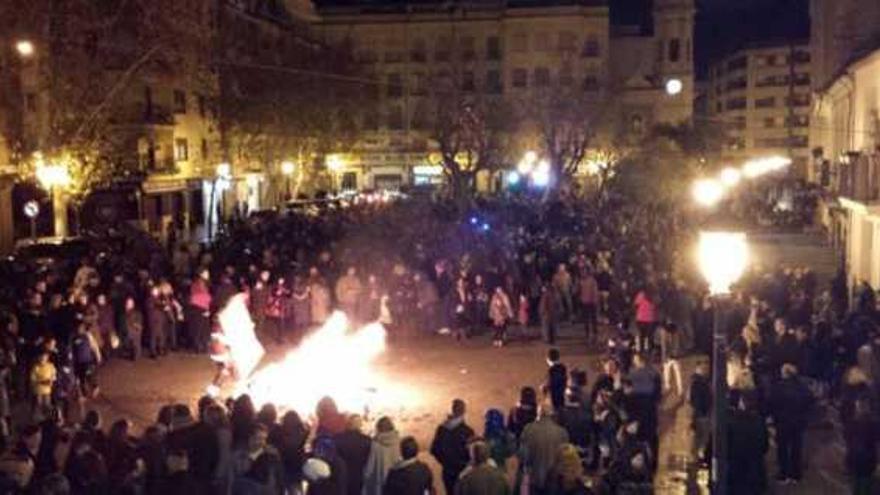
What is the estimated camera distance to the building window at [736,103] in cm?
11100

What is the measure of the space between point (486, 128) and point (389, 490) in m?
41.4

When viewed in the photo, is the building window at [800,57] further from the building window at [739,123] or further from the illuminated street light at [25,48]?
the illuminated street light at [25,48]

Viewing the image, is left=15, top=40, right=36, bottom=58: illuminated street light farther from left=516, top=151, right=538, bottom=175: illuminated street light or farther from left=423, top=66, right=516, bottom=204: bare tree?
left=516, top=151, right=538, bottom=175: illuminated street light

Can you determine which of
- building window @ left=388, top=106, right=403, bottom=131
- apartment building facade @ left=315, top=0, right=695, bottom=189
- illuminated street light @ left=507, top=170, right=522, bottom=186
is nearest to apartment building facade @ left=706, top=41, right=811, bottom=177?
apartment building facade @ left=315, top=0, right=695, bottom=189

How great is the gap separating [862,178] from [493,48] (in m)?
55.2

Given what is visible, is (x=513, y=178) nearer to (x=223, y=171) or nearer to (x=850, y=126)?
(x=223, y=171)

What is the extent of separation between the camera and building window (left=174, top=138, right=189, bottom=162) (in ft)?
173

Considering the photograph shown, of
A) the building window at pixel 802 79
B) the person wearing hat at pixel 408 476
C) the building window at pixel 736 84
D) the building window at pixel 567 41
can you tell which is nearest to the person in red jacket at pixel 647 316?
the person wearing hat at pixel 408 476

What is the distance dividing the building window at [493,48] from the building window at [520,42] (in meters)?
1.30

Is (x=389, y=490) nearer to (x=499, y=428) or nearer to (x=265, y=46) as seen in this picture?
(x=499, y=428)

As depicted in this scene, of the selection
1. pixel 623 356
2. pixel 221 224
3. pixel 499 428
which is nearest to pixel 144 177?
pixel 221 224

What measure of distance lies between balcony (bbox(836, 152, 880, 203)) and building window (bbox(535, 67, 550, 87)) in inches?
1990

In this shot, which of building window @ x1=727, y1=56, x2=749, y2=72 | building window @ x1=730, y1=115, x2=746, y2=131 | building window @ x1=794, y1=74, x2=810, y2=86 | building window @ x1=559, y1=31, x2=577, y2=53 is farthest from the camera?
building window @ x1=730, y1=115, x2=746, y2=131

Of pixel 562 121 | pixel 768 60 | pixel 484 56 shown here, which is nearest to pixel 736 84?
pixel 768 60
